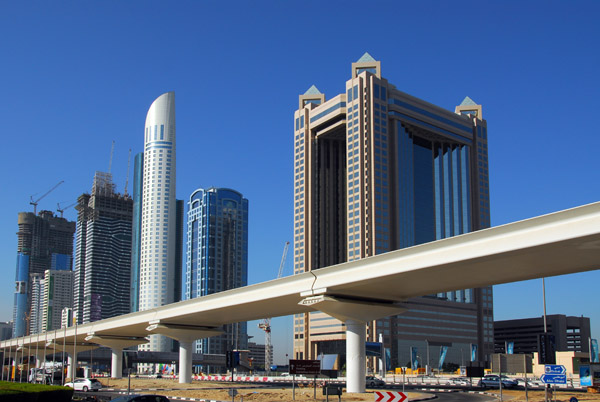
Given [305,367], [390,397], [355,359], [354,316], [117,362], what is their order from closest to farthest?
[390,397] < [305,367] < [355,359] < [354,316] < [117,362]

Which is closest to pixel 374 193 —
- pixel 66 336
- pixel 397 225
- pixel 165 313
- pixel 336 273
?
pixel 397 225

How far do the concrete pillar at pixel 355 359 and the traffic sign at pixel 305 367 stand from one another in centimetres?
905

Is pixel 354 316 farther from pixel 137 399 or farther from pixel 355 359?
pixel 137 399

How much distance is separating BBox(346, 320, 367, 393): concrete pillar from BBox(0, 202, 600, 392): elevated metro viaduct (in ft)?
0.24

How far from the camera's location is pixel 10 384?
34.8 metres

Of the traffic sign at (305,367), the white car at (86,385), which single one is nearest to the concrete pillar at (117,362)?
the white car at (86,385)

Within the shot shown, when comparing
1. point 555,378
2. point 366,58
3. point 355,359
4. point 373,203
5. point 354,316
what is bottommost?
point 355,359

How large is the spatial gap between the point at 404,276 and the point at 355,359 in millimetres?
9596

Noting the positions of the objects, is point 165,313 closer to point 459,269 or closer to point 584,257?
point 459,269

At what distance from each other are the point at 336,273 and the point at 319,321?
144m

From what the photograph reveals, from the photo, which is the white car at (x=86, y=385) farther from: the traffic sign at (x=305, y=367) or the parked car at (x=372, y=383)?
the traffic sign at (x=305, y=367)

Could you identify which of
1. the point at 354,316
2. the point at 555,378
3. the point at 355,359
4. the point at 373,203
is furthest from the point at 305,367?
the point at 373,203

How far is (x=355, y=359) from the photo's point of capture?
48.6m

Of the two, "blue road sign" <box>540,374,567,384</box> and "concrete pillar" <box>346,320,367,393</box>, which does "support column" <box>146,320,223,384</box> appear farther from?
"blue road sign" <box>540,374,567,384</box>
